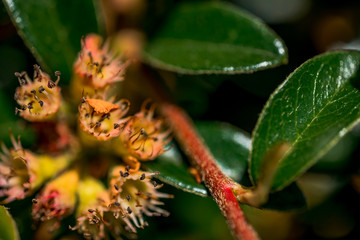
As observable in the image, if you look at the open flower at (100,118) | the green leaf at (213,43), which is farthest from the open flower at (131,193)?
the green leaf at (213,43)

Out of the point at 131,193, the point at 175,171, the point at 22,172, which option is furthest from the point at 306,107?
the point at 22,172

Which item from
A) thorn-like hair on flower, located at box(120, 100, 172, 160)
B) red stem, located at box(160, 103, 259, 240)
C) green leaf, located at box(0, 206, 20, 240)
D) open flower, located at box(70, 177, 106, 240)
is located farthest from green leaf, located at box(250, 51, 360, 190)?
green leaf, located at box(0, 206, 20, 240)

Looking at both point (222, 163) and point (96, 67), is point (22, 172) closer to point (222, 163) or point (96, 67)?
point (96, 67)

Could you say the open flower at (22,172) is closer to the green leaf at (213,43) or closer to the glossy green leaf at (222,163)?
the glossy green leaf at (222,163)

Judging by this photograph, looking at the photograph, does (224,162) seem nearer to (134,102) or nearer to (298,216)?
(134,102)

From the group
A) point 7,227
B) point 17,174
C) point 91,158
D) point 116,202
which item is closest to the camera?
point 7,227

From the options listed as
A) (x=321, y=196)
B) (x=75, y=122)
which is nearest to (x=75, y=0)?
(x=75, y=122)
